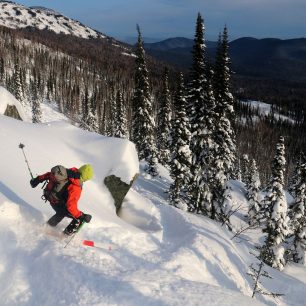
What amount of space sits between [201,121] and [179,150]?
4418mm

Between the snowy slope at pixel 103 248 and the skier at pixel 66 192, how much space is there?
547 mm

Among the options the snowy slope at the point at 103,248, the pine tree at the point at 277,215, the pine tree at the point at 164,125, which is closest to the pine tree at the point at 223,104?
the pine tree at the point at 277,215

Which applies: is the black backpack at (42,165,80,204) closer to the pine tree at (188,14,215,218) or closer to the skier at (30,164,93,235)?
the skier at (30,164,93,235)

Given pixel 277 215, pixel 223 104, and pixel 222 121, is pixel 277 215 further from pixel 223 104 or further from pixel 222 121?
pixel 223 104

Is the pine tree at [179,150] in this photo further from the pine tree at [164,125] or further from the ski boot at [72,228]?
the ski boot at [72,228]

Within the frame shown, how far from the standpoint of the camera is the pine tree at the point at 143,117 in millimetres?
41781

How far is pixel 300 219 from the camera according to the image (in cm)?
3344

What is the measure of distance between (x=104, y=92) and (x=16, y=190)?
128 meters

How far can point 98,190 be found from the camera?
528 inches

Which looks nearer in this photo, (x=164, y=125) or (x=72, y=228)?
(x=72, y=228)

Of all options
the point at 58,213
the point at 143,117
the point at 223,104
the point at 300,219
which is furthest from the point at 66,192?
the point at 143,117

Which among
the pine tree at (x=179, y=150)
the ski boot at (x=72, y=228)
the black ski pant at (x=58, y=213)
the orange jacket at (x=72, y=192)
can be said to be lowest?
the pine tree at (x=179, y=150)

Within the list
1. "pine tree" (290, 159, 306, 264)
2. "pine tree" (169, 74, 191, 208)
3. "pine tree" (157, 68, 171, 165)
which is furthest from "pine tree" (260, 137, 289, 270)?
"pine tree" (157, 68, 171, 165)

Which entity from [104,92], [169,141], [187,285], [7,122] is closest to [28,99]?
[104,92]
